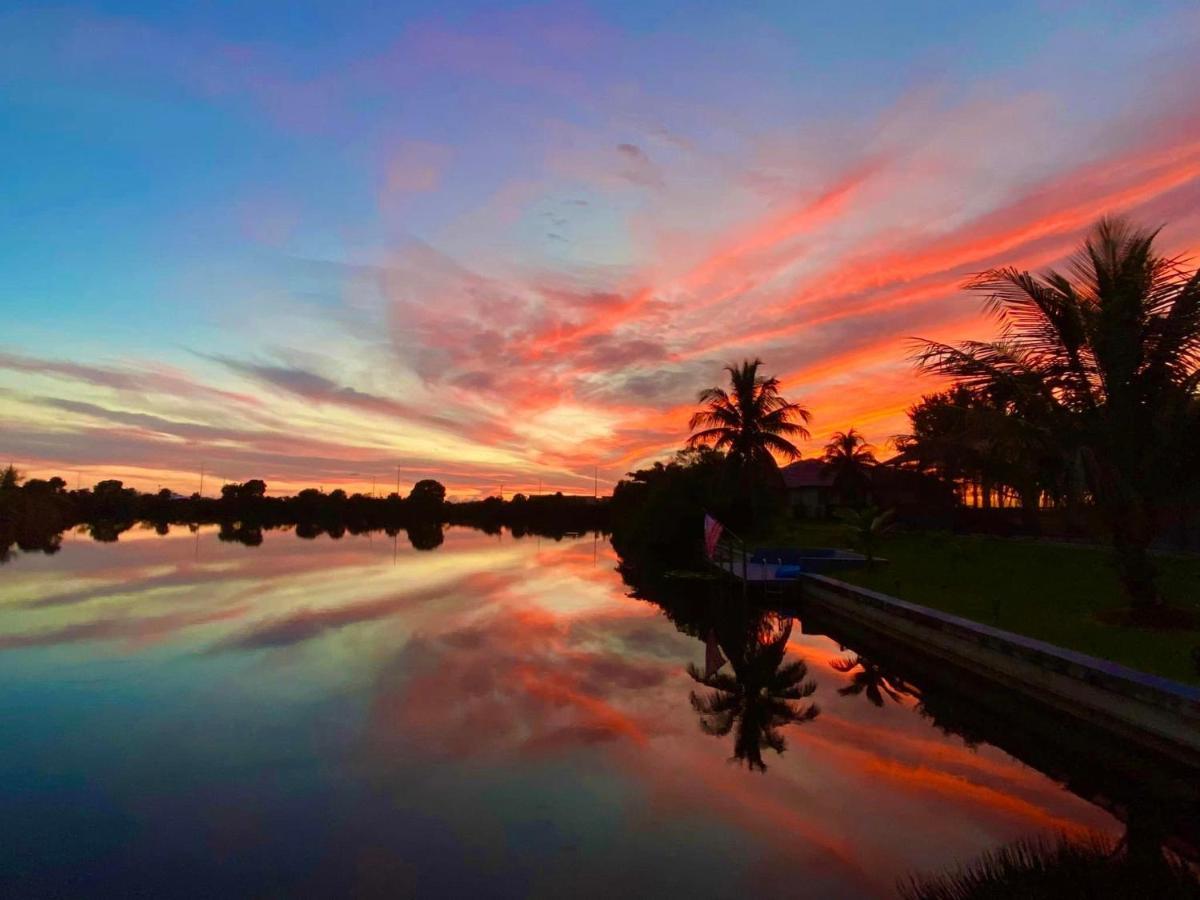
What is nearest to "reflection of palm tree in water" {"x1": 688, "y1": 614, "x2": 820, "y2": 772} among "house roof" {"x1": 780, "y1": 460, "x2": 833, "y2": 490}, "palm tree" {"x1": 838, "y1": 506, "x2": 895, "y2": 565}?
"palm tree" {"x1": 838, "y1": 506, "x2": 895, "y2": 565}

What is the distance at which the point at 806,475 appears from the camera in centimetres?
6238

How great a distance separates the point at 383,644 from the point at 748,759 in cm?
932

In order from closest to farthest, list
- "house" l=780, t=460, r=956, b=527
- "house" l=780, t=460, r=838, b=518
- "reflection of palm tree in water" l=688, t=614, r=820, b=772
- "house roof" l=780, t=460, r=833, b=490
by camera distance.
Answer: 1. "reflection of palm tree in water" l=688, t=614, r=820, b=772
2. "house" l=780, t=460, r=956, b=527
3. "house" l=780, t=460, r=838, b=518
4. "house roof" l=780, t=460, r=833, b=490

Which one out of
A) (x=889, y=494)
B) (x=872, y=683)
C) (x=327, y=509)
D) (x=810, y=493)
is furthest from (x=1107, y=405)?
(x=327, y=509)

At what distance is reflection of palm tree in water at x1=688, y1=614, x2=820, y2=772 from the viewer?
31.7 feet

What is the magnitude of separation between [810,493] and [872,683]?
47.4m

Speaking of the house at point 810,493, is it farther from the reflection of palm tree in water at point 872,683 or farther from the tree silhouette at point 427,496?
the tree silhouette at point 427,496

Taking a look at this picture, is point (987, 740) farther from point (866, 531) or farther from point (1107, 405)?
point (866, 531)

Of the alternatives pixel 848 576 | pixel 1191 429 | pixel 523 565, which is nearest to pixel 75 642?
pixel 848 576

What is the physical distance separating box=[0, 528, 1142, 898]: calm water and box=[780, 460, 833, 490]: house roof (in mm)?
42517

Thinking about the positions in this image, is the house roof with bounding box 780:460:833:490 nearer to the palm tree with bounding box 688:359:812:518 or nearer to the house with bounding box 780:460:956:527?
the house with bounding box 780:460:956:527

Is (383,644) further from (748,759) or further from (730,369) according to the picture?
(730,369)

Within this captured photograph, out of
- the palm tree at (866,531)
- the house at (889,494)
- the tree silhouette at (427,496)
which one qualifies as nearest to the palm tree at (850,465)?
the house at (889,494)

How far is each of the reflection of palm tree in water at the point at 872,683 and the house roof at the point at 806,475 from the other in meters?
42.9
